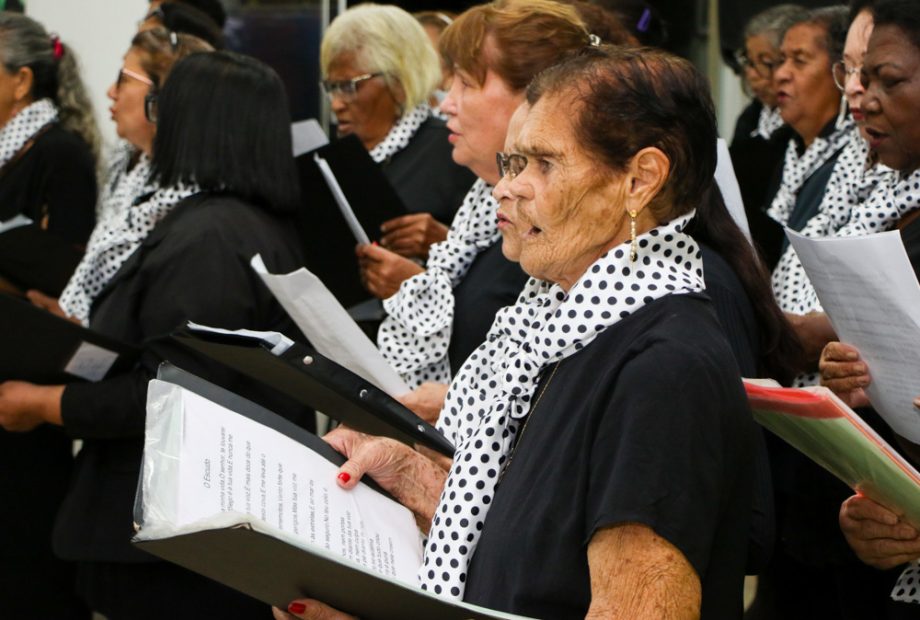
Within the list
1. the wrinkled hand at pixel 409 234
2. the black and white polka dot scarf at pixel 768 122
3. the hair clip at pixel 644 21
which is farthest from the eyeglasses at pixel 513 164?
the black and white polka dot scarf at pixel 768 122

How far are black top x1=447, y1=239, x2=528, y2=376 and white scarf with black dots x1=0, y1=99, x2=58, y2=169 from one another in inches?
92.2

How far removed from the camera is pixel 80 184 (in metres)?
4.40

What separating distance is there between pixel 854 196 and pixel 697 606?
5.33 feet

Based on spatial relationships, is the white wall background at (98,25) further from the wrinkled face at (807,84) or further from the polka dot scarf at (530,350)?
the polka dot scarf at (530,350)

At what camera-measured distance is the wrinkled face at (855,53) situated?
2.71 meters

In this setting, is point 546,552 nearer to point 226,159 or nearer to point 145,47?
point 226,159

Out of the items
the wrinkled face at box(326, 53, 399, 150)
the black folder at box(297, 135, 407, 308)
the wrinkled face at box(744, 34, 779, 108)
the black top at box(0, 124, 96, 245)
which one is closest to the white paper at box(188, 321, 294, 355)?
the black folder at box(297, 135, 407, 308)

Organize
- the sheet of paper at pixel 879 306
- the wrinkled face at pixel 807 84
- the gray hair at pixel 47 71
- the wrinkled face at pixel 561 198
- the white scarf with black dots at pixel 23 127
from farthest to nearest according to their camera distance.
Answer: the gray hair at pixel 47 71 < the white scarf with black dots at pixel 23 127 < the wrinkled face at pixel 807 84 < the sheet of paper at pixel 879 306 < the wrinkled face at pixel 561 198

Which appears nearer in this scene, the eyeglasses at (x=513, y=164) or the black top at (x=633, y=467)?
the black top at (x=633, y=467)

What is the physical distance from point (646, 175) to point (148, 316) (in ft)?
5.34

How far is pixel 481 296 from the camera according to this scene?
8.68 feet

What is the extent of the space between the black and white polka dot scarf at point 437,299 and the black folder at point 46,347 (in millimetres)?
649

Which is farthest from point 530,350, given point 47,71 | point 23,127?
point 47,71

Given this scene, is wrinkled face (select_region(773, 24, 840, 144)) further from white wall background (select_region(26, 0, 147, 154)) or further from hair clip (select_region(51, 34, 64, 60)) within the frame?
white wall background (select_region(26, 0, 147, 154))
